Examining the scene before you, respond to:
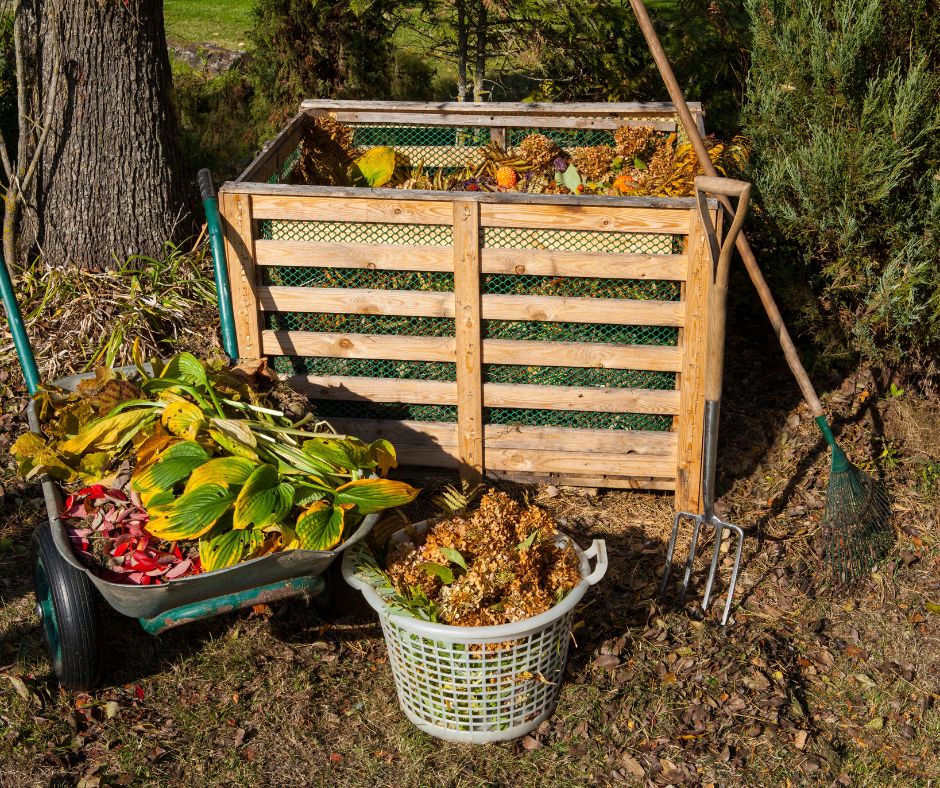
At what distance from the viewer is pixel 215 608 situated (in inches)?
126

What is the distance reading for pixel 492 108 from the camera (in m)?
5.19

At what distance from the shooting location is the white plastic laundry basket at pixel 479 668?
3.16 metres

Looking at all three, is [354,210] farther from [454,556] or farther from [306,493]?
[454,556]

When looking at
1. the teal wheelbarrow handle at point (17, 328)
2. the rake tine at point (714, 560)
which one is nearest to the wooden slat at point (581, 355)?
the rake tine at point (714, 560)

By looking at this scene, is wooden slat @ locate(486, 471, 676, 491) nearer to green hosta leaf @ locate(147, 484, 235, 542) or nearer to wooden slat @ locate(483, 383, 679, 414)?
wooden slat @ locate(483, 383, 679, 414)

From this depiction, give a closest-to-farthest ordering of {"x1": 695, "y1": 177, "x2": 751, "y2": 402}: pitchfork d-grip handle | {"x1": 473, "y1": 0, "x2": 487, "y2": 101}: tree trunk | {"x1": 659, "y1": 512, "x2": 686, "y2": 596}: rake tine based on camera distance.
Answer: {"x1": 695, "y1": 177, "x2": 751, "y2": 402}: pitchfork d-grip handle
{"x1": 659, "y1": 512, "x2": 686, "y2": 596}: rake tine
{"x1": 473, "y1": 0, "x2": 487, "y2": 101}: tree trunk

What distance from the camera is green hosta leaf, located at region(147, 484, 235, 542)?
3.16 meters

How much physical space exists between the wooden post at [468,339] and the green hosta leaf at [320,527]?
4.14ft

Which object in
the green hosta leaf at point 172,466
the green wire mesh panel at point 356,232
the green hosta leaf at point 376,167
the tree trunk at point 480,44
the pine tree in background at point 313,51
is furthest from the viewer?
the pine tree in background at point 313,51

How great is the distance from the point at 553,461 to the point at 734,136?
2127mm

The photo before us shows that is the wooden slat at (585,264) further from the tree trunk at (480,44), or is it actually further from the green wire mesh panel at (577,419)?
the tree trunk at (480,44)

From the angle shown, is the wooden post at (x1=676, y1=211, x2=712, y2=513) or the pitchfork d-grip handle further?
the wooden post at (x1=676, y1=211, x2=712, y2=513)

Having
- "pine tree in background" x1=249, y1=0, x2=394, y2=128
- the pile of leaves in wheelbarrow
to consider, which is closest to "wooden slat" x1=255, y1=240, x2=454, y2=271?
the pile of leaves in wheelbarrow

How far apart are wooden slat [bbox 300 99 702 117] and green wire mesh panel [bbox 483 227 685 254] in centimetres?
113
